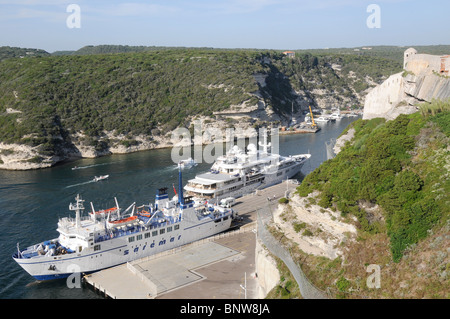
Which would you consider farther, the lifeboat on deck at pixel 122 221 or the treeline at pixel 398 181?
the lifeboat on deck at pixel 122 221

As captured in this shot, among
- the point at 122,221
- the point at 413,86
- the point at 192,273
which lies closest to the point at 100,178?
the point at 122,221

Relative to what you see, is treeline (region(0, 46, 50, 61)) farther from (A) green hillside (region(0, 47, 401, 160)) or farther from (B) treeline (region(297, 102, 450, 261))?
(B) treeline (region(297, 102, 450, 261))

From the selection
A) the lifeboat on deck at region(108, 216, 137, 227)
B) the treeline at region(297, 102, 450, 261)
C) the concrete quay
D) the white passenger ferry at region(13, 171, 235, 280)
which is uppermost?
the treeline at region(297, 102, 450, 261)

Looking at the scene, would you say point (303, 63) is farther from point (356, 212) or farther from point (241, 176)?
point (356, 212)

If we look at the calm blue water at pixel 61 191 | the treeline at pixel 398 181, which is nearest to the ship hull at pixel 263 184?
the calm blue water at pixel 61 191

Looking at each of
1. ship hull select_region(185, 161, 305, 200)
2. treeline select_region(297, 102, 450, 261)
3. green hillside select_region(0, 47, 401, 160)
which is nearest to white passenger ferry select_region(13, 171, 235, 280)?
ship hull select_region(185, 161, 305, 200)

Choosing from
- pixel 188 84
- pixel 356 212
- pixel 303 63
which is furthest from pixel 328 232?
pixel 303 63

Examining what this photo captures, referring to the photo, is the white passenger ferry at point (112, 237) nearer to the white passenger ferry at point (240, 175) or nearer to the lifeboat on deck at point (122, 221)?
the lifeboat on deck at point (122, 221)
